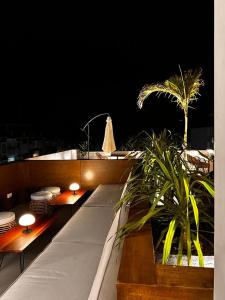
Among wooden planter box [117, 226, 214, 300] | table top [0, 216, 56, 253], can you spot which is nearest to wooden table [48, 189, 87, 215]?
table top [0, 216, 56, 253]

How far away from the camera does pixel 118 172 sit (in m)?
4.74

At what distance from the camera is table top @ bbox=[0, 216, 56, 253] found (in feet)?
7.43

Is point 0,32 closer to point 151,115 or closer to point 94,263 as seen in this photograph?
point 94,263

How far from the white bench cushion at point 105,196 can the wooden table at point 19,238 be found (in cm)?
91

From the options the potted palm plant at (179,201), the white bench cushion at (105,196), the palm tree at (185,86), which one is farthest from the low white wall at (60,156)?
the potted palm plant at (179,201)

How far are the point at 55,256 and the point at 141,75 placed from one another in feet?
28.0

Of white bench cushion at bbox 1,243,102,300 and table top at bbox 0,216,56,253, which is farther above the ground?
table top at bbox 0,216,56,253

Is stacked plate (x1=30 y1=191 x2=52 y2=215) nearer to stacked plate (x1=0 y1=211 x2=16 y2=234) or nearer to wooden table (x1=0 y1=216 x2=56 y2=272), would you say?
wooden table (x1=0 y1=216 x2=56 y2=272)

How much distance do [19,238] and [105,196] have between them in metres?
1.70

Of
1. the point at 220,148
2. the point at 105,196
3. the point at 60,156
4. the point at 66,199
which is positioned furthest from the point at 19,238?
the point at 60,156

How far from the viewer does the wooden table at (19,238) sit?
2.25 metres

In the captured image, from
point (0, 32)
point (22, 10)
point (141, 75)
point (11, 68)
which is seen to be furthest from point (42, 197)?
point (141, 75)

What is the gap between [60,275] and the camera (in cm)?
188

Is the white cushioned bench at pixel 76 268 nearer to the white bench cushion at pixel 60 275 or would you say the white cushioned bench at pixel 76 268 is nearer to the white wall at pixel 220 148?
the white bench cushion at pixel 60 275
